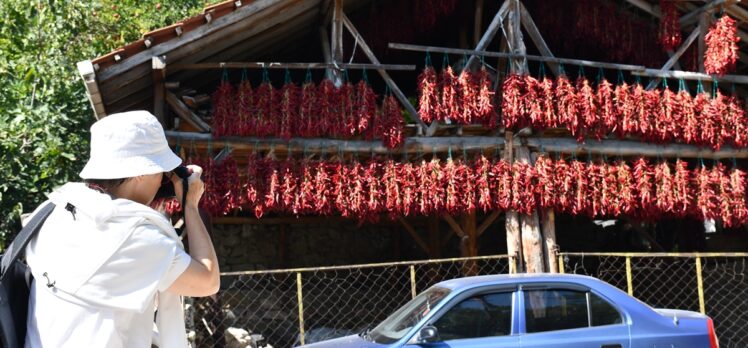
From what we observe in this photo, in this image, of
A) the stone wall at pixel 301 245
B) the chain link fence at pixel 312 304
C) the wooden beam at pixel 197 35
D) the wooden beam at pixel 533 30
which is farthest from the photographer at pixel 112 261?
the stone wall at pixel 301 245

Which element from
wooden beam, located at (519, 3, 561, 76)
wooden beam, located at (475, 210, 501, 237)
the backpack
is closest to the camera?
the backpack

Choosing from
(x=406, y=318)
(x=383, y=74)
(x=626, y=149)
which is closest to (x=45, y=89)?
(x=383, y=74)

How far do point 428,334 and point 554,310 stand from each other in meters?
1.14

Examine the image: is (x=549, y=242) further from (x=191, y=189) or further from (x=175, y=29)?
(x=191, y=189)

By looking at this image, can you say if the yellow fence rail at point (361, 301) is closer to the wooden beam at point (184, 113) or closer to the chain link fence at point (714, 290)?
the chain link fence at point (714, 290)

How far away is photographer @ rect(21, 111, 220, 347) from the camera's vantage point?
2049mm

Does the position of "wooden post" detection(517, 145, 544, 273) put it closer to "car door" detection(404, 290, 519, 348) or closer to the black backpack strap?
"car door" detection(404, 290, 519, 348)

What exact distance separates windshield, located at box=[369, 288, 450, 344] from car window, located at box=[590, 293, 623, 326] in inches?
47.0

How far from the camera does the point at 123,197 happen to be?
2283 mm

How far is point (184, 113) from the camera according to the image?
8555mm

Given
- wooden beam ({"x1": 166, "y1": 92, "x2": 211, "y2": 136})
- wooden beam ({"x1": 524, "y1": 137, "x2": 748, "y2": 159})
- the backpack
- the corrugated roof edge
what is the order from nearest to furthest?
the backpack
the corrugated roof edge
wooden beam ({"x1": 166, "y1": 92, "x2": 211, "y2": 136})
wooden beam ({"x1": 524, "y1": 137, "x2": 748, "y2": 159})

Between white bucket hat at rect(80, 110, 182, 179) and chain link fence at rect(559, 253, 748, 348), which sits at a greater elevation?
white bucket hat at rect(80, 110, 182, 179)

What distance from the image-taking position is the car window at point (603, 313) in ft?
19.1

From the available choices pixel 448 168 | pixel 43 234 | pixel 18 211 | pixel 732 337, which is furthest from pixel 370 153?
pixel 43 234
